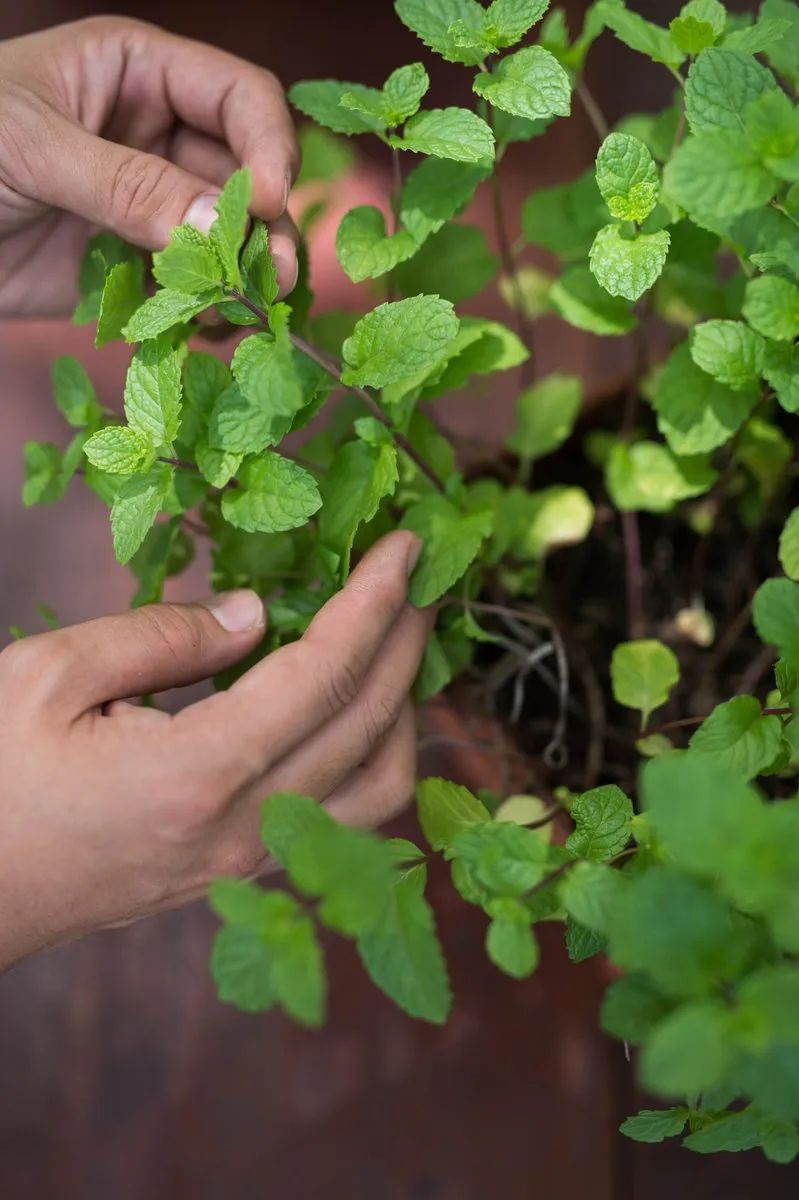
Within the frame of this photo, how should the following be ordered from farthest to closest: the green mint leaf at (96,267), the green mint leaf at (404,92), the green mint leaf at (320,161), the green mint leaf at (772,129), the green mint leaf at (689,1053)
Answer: the green mint leaf at (320,161) < the green mint leaf at (96,267) < the green mint leaf at (404,92) < the green mint leaf at (772,129) < the green mint leaf at (689,1053)

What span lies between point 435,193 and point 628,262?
0.14m

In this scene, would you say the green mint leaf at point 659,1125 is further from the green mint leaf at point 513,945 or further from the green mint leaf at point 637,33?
the green mint leaf at point 637,33

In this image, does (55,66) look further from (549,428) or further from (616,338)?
(616,338)

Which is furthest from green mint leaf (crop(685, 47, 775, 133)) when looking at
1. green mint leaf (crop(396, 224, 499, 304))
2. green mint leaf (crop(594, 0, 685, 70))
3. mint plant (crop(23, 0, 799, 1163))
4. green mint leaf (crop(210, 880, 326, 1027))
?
green mint leaf (crop(210, 880, 326, 1027))

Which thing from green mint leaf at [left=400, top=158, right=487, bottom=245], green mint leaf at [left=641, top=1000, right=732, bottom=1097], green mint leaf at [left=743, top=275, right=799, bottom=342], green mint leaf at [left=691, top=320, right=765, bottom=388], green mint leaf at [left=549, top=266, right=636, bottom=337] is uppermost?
green mint leaf at [left=400, top=158, right=487, bottom=245]

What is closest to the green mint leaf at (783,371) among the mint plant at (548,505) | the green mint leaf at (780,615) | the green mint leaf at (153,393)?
the mint plant at (548,505)

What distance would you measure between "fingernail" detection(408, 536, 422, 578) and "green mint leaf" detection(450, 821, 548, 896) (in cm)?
18

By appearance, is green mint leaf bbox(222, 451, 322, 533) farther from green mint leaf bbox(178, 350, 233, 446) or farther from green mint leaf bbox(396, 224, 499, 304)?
green mint leaf bbox(396, 224, 499, 304)

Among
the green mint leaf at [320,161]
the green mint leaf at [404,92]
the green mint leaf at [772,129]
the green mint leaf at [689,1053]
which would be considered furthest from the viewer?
the green mint leaf at [320,161]

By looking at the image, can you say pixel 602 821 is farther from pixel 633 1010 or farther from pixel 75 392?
pixel 75 392

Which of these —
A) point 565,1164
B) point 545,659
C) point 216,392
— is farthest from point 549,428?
point 565,1164

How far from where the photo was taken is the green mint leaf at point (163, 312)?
51 centimetres

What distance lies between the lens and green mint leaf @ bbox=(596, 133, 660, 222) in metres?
0.53

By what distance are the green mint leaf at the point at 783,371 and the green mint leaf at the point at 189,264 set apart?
0.98ft
